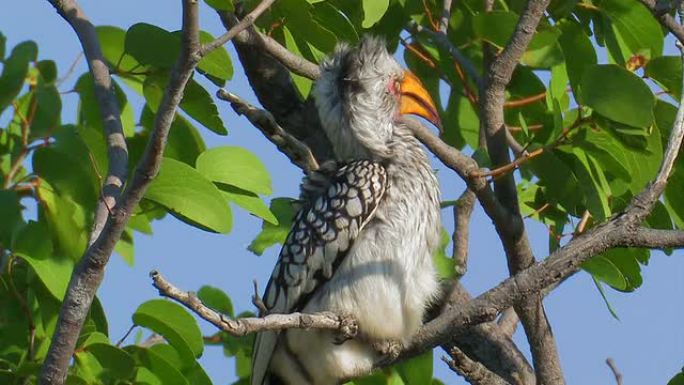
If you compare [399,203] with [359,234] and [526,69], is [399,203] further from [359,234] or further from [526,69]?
[526,69]

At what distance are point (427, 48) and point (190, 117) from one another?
3.21 ft

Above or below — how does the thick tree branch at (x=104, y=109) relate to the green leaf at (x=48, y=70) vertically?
below

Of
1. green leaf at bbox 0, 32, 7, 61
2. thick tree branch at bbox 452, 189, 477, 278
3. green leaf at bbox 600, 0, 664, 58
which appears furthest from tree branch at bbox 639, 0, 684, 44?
green leaf at bbox 0, 32, 7, 61

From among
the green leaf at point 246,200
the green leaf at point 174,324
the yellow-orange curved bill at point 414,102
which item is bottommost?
the green leaf at point 174,324

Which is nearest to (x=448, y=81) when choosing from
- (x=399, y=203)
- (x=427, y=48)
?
(x=427, y=48)

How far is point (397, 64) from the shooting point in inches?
169

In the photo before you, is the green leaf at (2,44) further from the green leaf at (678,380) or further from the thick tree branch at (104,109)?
the green leaf at (678,380)

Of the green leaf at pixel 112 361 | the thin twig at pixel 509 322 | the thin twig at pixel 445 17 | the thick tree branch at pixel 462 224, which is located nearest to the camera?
the green leaf at pixel 112 361

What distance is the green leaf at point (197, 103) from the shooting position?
11.1ft

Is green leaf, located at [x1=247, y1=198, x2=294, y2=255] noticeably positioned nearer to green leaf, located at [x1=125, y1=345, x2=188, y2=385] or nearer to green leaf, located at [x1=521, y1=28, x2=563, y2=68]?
green leaf, located at [x1=125, y1=345, x2=188, y2=385]

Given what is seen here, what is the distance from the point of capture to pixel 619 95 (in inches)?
123

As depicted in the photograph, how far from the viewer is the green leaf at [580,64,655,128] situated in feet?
10.2

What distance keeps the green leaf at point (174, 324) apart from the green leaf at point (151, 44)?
0.61m

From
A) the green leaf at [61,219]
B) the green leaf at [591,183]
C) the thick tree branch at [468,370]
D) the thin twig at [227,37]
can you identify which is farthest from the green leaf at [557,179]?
the green leaf at [61,219]
